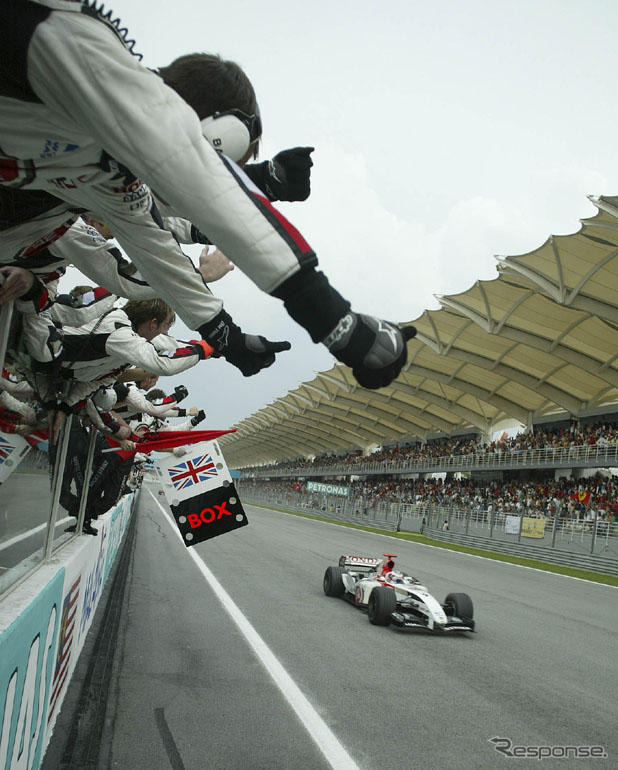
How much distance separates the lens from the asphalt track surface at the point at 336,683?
3.83 m

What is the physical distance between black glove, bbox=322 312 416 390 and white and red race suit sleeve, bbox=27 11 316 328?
14 cm

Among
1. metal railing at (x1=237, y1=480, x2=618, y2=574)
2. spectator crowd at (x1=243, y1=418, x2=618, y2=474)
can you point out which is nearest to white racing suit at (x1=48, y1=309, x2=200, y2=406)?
metal railing at (x1=237, y1=480, x2=618, y2=574)

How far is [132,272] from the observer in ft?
7.84

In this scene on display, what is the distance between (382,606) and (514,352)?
28037 millimetres

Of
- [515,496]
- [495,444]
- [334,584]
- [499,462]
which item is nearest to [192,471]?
[334,584]

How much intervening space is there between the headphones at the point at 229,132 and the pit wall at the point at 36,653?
1.44m

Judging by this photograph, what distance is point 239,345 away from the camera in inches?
64.6

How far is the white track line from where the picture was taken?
372 centimetres

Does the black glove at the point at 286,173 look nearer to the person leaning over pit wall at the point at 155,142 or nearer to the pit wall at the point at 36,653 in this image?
the person leaning over pit wall at the point at 155,142

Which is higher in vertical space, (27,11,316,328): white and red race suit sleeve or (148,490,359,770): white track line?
(27,11,316,328): white and red race suit sleeve

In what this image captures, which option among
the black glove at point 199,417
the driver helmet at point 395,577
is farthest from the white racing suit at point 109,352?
the driver helmet at point 395,577

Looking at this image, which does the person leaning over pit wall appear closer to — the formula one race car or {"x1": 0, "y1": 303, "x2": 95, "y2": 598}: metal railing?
{"x1": 0, "y1": 303, "x2": 95, "y2": 598}: metal railing

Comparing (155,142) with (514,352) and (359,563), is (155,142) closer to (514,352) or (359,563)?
(359,563)

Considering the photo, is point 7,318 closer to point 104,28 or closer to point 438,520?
point 104,28
